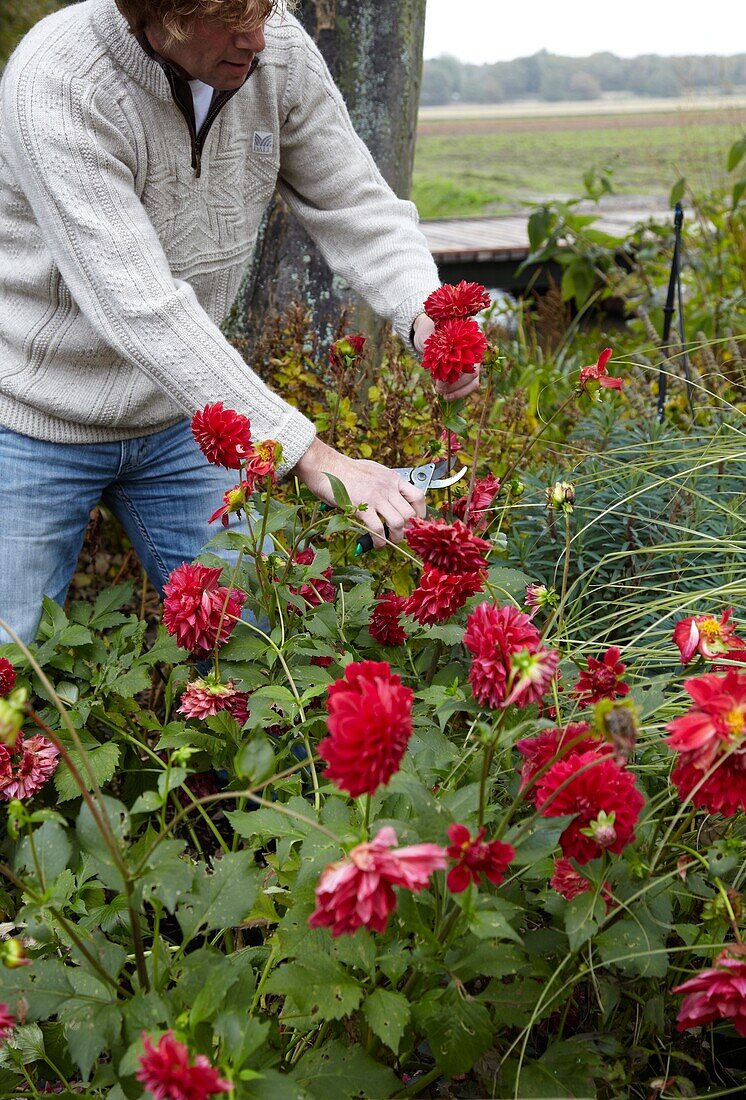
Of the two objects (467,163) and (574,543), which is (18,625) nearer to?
(574,543)

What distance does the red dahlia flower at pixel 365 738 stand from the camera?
847 mm

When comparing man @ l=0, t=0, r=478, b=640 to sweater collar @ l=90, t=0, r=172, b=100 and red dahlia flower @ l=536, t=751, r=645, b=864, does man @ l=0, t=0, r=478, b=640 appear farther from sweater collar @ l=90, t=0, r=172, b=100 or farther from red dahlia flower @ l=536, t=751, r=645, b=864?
red dahlia flower @ l=536, t=751, r=645, b=864

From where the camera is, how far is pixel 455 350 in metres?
1.46

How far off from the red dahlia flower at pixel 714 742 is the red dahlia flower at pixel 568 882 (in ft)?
0.51

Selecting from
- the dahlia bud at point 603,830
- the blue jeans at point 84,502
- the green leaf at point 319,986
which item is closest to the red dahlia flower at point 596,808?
the dahlia bud at point 603,830

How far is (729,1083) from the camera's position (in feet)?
4.29

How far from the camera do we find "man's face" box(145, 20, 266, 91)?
1630 millimetres

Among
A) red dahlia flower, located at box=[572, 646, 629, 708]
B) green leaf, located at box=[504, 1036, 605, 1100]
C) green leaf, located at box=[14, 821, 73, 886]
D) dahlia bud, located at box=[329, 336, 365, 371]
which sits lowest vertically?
green leaf, located at box=[504, 1036, 605, 1100]

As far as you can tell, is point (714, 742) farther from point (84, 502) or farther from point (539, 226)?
point (539, 226)

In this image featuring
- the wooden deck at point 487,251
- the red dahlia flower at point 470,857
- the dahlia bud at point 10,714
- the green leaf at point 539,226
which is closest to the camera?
the dahlia bud at point 10,714

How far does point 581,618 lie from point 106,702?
81 centimetres

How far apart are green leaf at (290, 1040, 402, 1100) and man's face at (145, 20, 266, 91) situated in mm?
1388

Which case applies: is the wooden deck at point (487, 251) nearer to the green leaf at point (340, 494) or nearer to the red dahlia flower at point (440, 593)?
the green leaf at point (340, 494)

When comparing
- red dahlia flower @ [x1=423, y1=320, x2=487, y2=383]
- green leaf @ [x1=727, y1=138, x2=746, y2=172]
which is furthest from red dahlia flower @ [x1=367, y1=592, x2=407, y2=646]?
green leaf @ [x1=727, y1=138, x2=746, y2=172]
